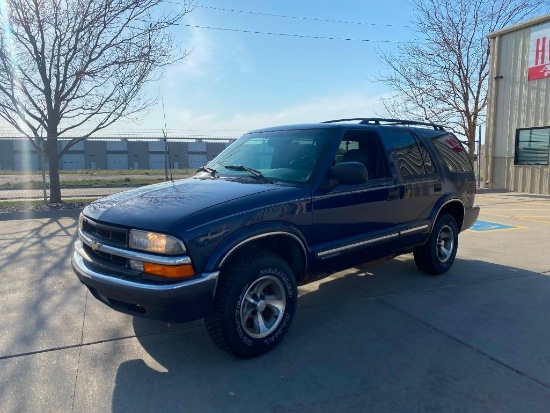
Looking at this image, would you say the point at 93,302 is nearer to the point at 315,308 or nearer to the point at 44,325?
the point at 44,325

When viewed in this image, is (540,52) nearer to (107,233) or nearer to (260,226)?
(260,226)

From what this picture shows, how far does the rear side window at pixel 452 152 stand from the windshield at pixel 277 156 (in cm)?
213

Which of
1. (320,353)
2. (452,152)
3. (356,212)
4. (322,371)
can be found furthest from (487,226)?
(322,371)

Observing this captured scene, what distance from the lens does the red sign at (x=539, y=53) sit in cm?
1545

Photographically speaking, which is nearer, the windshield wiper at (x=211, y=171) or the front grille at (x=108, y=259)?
the front grille at (x=108, y=259)

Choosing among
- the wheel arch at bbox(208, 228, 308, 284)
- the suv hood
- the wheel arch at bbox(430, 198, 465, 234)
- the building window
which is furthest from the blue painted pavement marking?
the building window

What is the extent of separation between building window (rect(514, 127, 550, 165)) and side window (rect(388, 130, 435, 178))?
13.5 meters

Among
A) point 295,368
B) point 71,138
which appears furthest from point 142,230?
point 71,138

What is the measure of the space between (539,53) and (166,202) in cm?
1738

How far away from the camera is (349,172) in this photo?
367cm

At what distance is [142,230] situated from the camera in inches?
118

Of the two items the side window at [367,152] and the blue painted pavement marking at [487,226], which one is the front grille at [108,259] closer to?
the side window at [367,152]

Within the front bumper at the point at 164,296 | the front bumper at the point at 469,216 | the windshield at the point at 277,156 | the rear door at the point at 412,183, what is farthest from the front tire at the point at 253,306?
the front bumper at the point at 469,216

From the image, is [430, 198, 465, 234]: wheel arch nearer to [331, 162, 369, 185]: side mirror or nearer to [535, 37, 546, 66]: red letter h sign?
[331, 162, 369, 185]: side mirror
